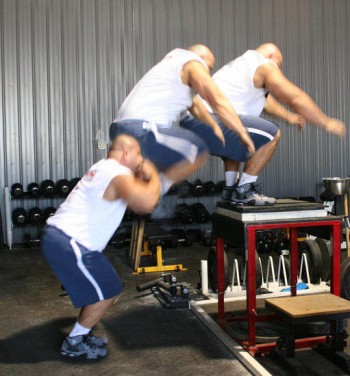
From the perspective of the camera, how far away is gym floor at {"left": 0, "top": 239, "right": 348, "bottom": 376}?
2.40 meters

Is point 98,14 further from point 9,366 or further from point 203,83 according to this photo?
point 9,366

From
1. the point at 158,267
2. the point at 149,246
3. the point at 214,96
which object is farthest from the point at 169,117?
the point at 149,246

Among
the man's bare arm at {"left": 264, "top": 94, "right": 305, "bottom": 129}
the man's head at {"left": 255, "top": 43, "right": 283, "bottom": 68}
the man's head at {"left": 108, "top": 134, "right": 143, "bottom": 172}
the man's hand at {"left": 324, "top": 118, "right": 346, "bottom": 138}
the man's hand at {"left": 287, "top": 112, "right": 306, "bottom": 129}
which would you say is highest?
the man's head at {"left": 255, "top": 43, "right": 283, "bottom": 68}

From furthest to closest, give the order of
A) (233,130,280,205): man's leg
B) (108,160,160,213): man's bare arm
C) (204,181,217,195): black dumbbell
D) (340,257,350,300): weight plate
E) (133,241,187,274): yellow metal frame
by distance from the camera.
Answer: (204,181,217,195): black dumbbell
(133,241,187,274): yellow metal frame
(340,257,350,300): weight plate
(233,130,280,205): man's leg
(108,160,160,213): man's bare arm

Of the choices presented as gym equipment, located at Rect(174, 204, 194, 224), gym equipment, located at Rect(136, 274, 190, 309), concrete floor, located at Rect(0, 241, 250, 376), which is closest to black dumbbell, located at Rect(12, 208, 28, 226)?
concrete floor, located at Rect(0, 241, 250, 376)

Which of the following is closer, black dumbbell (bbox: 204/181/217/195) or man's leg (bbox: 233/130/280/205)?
man's leg (bbox: 233/130/280/205)

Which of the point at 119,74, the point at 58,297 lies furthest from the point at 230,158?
the point at 119,74

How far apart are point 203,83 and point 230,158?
0.67 m

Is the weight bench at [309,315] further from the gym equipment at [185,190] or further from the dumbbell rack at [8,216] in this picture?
the dumbbell rack at [8,216]

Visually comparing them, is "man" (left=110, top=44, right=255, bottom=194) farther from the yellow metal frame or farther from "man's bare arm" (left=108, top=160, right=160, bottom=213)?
the yellow metal frame

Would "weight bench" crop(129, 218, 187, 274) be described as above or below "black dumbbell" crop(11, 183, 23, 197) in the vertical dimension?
below

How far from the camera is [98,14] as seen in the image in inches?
252

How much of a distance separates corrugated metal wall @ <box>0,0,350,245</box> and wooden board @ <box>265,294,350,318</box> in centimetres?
434

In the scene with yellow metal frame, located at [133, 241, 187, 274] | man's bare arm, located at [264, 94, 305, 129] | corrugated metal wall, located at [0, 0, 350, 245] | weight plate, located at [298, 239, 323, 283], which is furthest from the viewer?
corrugated metal wall, located at [0, 0, 350, 245]
